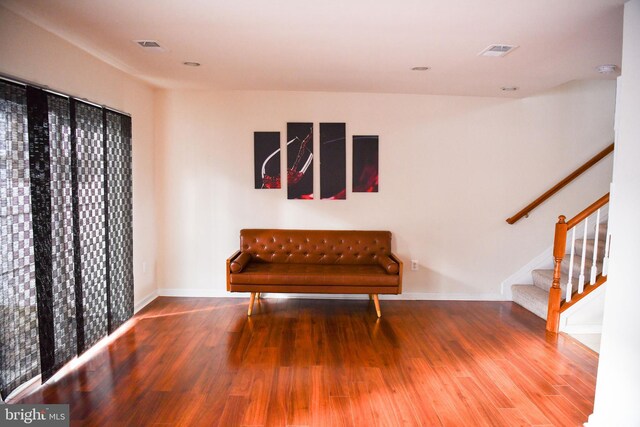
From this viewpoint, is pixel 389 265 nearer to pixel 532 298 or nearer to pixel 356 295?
pixel 356 295

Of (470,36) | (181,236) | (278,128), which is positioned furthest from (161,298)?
(470,36)

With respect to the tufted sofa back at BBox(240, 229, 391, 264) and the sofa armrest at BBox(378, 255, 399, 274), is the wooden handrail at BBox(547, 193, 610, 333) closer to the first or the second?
the sofa armrest at BBox(378, 255, 399, 274)

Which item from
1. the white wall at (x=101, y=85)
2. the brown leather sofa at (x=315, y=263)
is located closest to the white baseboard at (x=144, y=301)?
the white wall at (x=101, y=85)

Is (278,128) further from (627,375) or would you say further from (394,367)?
(627,375)

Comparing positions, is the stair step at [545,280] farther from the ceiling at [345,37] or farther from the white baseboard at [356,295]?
the ceiling at [345,37]

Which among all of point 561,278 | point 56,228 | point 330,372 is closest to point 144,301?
point 56,228

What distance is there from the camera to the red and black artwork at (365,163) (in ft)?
16.5

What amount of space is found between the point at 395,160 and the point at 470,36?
7.17 ft

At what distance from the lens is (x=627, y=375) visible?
Answer: 2.28 metres

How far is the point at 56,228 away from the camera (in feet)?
9.98

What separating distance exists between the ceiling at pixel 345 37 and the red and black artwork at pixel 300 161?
0.73 meters

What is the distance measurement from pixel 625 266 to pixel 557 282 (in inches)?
77.0

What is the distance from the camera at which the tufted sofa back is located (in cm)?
491

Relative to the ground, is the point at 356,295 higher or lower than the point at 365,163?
lower
